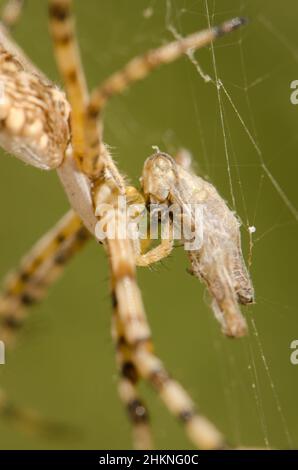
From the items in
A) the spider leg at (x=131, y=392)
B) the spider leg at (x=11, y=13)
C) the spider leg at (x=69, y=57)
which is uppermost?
the spider leg at (x=11, y=13)

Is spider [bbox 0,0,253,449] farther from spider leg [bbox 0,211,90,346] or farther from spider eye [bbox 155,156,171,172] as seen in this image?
spider leg [bbox 0,211,90,346]

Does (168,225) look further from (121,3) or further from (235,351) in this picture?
(121,3)

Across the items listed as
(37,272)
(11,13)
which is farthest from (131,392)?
(11,13)

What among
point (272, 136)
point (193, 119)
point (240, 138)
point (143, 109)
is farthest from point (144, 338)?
point (143, 109)

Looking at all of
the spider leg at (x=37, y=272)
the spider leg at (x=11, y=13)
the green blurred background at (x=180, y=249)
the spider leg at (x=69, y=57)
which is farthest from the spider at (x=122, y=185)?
the spider leg at (x=37, y=272)

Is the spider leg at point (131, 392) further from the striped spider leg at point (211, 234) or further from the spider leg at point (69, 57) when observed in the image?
the spider leg at point (69, 57)
